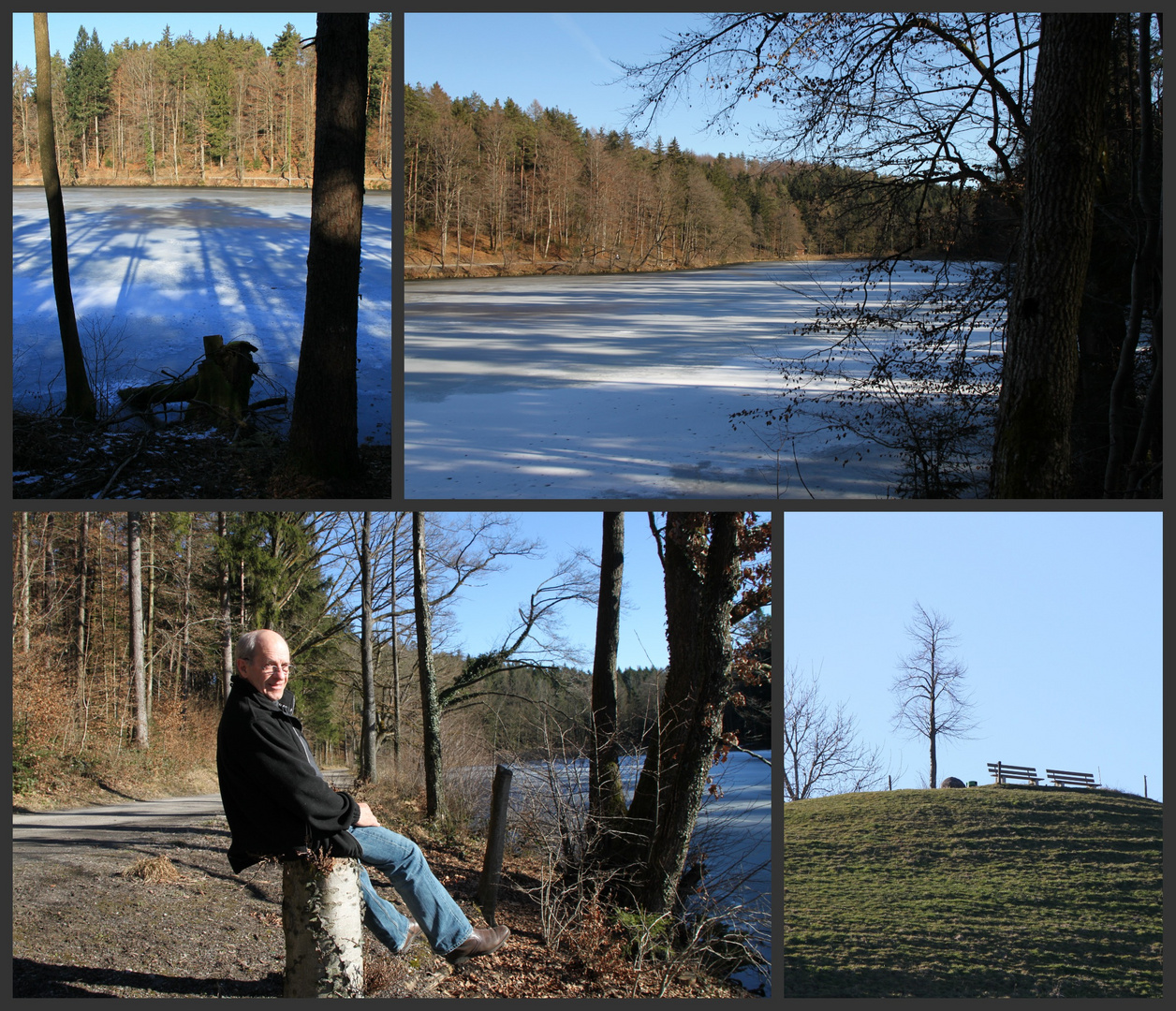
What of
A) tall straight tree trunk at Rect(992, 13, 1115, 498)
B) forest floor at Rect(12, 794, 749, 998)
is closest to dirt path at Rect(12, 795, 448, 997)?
forest floor at Rect(12, 794, 749, 998)

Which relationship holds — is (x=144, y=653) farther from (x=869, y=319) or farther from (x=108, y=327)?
(x=869, y=319)

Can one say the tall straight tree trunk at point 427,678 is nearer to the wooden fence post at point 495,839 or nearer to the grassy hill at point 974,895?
the wooden fence post at point 495,839

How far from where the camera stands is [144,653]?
10.4 meters

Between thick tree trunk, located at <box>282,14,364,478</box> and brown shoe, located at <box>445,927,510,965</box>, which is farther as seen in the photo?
thick tree trunk, located at <box>282,14,364,478</box>

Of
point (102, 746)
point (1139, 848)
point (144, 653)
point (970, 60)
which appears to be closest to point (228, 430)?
point (102, 746)

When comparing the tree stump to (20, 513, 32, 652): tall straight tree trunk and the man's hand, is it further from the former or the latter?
(20, 513, 32, 652): tall straight tree trunk

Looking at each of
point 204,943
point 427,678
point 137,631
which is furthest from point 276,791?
point 137,631

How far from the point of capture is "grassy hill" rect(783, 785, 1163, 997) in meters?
6.57

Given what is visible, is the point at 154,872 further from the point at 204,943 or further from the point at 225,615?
the point at 225,615

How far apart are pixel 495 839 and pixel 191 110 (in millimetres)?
8315

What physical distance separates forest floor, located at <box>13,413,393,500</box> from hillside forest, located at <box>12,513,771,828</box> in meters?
1.05

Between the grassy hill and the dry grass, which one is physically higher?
the dry grass

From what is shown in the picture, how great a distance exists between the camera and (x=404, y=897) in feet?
11.0

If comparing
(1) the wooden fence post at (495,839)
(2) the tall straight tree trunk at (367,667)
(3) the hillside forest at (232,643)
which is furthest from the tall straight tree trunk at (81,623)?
(1) the wooden fence post at (495,839)
